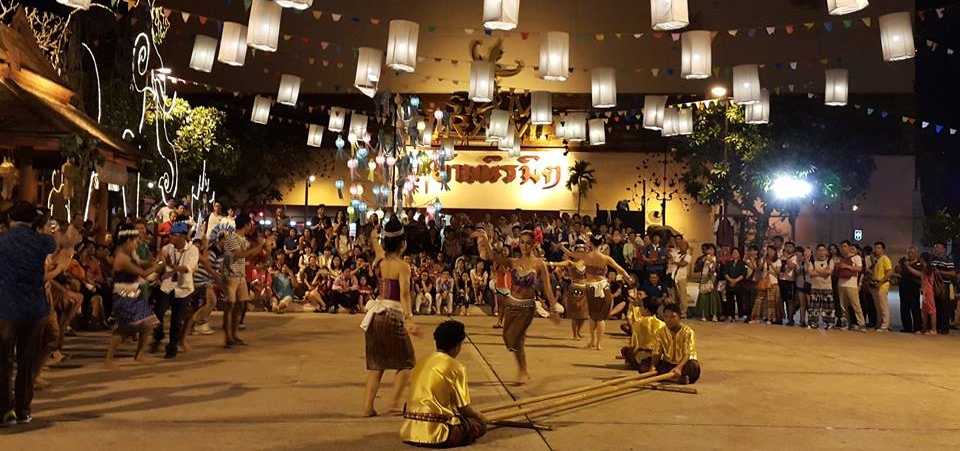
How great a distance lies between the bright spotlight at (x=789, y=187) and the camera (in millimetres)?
29781

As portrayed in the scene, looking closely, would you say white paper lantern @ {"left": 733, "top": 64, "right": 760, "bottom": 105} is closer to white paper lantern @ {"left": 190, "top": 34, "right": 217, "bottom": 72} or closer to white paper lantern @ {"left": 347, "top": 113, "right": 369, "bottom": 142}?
white paper lantern @ {"left": 190, "top": 34, "right": 217, "bottom": 72}

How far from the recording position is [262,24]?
43.6 feet

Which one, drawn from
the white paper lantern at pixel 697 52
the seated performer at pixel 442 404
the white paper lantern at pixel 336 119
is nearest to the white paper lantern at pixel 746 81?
the white paper lantern at pixel 697 52

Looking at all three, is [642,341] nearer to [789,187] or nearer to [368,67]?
[368,67]

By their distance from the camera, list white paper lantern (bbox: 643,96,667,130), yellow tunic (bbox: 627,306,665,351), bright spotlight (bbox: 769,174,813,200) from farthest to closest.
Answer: bright spotlight (bbox: 769,174,813,200)
white paper lantern (bbox: 643,96,667,130)
yellow tunic (bbox: 627,306,665,351)

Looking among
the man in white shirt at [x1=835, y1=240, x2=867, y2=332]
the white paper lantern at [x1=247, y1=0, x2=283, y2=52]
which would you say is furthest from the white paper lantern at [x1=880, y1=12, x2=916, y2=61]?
the white paper lantern at [x1=247, y1=0, x2=283, y2=52]

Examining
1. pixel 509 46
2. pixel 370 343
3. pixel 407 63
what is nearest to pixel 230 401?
pixel 370 343

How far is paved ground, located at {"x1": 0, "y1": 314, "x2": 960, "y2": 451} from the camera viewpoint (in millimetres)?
6141

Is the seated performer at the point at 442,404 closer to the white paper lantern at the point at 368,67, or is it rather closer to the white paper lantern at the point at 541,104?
the white paper lantern at the point at 368,67

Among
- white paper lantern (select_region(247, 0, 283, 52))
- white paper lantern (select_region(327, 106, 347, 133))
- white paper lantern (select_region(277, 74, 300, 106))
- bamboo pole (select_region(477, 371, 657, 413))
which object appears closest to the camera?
bamboo pole (select_region(477, 371, 657, 413))

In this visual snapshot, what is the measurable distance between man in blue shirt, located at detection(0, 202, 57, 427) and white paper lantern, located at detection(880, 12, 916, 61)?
462 inches

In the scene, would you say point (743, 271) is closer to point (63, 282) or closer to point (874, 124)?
point (63, 282)

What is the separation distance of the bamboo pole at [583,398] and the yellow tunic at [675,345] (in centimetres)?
30

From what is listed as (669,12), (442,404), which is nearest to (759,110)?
(669,12)
